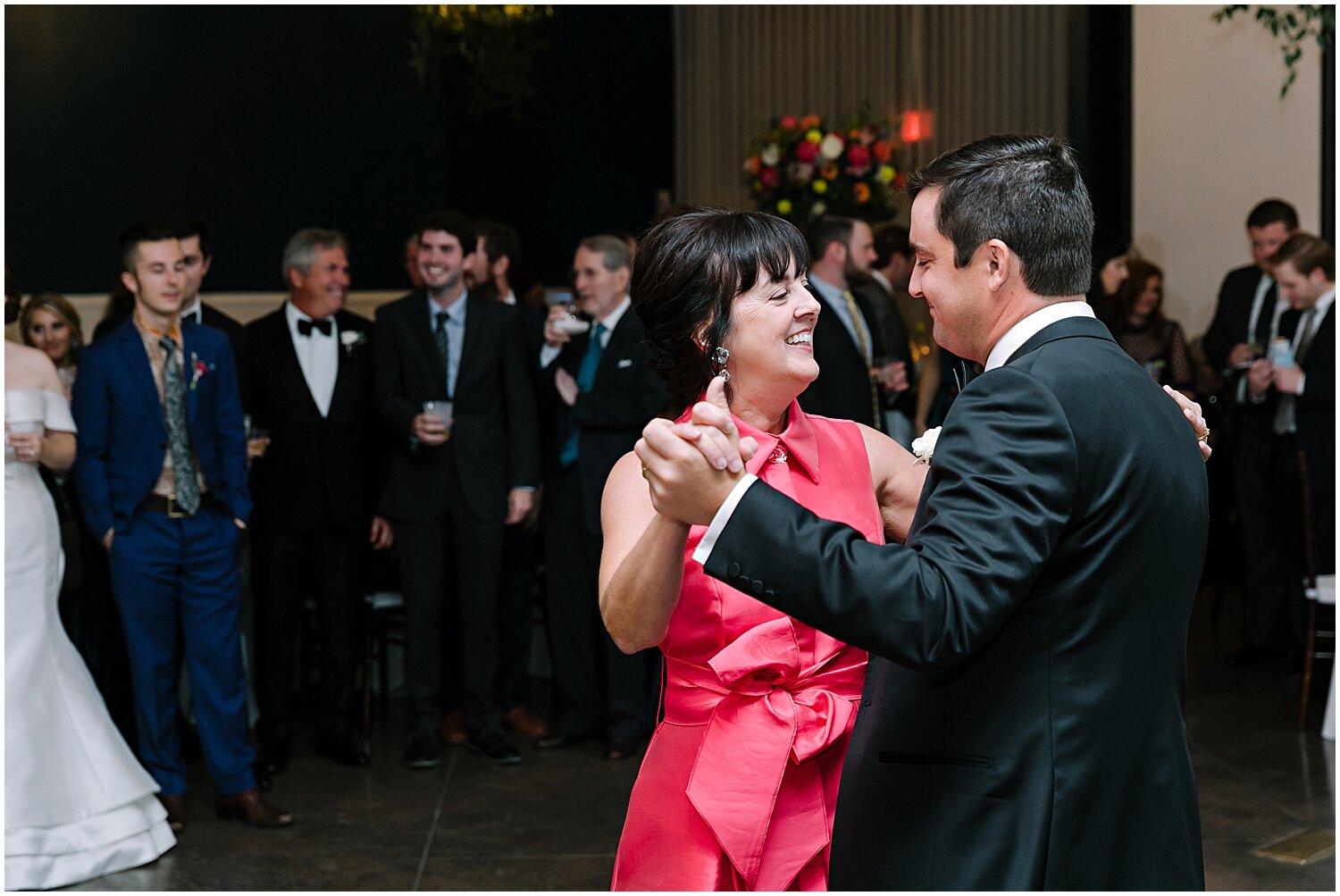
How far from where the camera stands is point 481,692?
17.6ft

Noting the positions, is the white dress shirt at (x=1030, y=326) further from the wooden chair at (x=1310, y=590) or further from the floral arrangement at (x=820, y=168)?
the floral arrangement at (x=820, y=168)

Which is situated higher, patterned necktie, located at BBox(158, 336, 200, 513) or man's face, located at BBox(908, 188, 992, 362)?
man's face, located at BBox(908, 188, 992, 362)

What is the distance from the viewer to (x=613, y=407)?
512 cm

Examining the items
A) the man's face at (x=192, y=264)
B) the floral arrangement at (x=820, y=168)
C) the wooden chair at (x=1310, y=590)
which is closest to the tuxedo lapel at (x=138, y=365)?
the man's face at (x=192, y=264)

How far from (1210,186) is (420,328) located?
18.0 ft

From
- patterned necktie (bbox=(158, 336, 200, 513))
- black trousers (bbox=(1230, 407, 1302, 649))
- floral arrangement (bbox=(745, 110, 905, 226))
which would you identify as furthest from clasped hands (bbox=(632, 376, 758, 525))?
floral arrangement (bbox=(745, 110, 905, 226))

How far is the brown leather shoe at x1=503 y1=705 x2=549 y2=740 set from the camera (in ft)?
18.3

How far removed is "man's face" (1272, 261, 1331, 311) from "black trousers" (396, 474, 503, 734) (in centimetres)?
331

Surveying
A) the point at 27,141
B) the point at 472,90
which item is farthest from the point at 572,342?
the point at 472,90

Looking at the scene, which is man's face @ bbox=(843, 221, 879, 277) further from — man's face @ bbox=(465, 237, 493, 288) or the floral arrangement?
the floral arrangement

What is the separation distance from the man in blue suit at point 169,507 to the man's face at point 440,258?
96 cm

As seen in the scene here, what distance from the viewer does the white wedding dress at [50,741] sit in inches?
157

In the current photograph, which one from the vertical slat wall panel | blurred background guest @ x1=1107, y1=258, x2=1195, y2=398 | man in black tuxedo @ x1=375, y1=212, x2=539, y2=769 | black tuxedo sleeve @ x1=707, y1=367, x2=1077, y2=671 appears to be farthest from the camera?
the vertical slat wall panel

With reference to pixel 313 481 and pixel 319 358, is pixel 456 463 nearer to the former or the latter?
pixel 313 481
